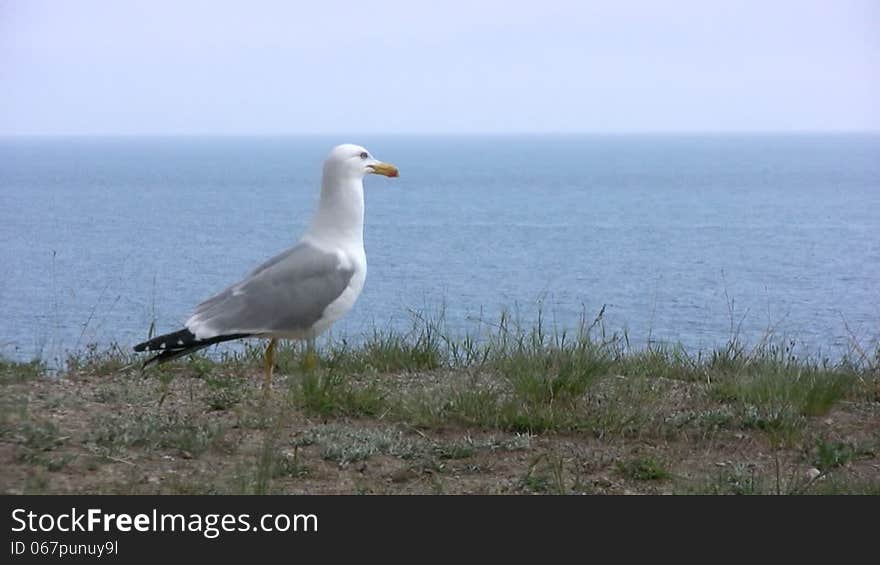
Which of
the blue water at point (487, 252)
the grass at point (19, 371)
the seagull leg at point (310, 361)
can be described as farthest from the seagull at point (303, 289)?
the blue water at point (487, 252)

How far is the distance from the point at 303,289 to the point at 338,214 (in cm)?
60

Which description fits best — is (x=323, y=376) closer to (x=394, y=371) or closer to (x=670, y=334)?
(x=394, y=371)

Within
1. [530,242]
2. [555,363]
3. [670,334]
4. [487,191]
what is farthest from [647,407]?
[487,191]

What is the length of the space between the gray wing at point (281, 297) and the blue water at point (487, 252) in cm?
151

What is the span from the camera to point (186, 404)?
6.50 m

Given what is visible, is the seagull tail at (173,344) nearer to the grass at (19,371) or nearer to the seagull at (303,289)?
the seagull at (303,289)

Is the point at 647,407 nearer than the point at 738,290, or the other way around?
the point at 647,407

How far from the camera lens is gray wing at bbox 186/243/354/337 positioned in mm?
6434

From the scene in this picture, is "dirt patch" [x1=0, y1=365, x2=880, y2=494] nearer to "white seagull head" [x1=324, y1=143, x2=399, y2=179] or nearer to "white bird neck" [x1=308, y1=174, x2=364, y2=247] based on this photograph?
"white bird neck" [x1=308, y1=174, x2=364, y2=247]

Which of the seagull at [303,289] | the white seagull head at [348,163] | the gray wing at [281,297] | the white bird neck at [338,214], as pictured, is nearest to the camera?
the seagull at [303,289]

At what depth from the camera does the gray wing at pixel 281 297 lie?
643 centimetres

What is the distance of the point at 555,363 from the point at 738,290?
2689 cm

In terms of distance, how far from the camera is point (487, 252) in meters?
42.4
